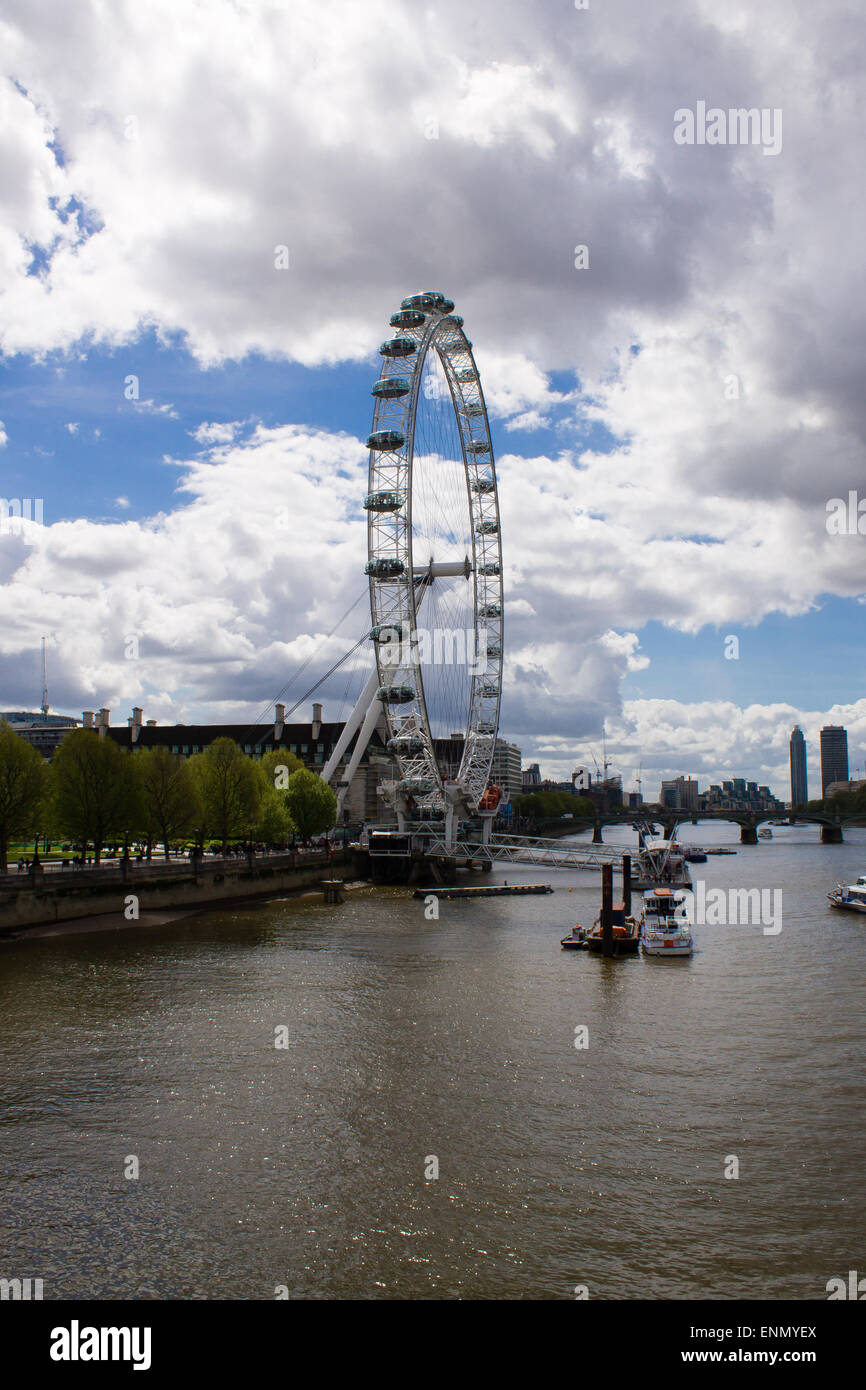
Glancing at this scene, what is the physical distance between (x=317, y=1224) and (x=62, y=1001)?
16385mm

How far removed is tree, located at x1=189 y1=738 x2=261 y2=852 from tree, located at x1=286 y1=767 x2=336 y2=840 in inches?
433

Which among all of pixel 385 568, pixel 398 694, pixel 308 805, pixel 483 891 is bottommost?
pixel 483 891

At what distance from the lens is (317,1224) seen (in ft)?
45.9

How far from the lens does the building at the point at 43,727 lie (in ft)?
461

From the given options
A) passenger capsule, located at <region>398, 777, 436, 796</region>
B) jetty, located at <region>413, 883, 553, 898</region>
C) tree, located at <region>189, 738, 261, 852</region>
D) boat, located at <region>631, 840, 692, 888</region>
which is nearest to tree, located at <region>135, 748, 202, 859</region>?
tree, located at <region>189, 738, 261, 852</region>

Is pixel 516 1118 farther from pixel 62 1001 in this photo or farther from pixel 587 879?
pixel 587 879

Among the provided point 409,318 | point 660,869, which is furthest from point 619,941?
point 409,318

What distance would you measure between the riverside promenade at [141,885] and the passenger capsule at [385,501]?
83.3ft

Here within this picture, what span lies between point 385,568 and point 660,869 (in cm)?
2855

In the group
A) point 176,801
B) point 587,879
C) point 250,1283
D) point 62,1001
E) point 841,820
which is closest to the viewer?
point 250,1283

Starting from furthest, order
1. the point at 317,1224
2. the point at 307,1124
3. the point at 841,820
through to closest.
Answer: the point at 841,820, the point at 307,1124, the point at 317,1224

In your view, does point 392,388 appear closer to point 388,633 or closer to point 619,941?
point 388,633

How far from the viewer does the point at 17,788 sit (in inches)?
1725
